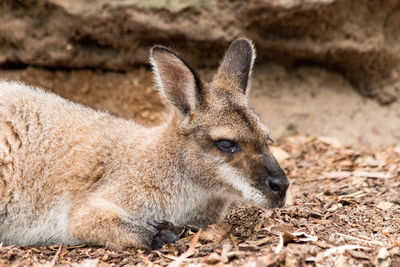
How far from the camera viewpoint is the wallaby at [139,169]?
193 inches

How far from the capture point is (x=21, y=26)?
817 centimetres

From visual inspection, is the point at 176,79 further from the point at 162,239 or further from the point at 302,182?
the point at 302,182

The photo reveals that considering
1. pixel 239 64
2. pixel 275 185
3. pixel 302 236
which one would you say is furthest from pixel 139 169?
pixel 302 236

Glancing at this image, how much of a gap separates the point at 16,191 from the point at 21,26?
397cm

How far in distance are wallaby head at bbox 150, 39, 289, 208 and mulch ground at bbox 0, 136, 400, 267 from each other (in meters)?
0.46

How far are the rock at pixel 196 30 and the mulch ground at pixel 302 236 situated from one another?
107 inches

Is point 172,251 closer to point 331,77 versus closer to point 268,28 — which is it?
point 268,28

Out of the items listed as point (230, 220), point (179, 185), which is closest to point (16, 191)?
point (179, 185)

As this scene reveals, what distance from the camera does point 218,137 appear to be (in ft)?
16.3

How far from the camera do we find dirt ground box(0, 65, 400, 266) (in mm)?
4418

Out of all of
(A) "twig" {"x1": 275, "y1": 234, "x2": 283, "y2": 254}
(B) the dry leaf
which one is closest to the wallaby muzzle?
(A) "twig" {"x1": 275, "y1": 234, "x2": 283, "y2": 254}

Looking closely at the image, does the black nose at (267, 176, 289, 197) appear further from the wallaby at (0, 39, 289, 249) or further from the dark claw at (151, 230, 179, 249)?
the dark claw at (151, 230, 179, 249)

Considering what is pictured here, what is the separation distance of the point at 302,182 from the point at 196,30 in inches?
125

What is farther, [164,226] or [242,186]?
[164,226]
